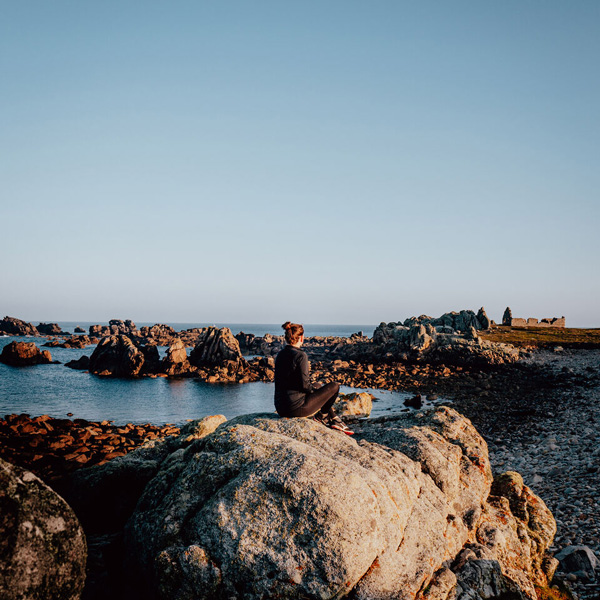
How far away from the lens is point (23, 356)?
80062mm

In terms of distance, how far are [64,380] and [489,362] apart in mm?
64361

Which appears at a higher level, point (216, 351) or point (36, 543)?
point (36, 543)

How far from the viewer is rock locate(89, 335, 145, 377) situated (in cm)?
7000

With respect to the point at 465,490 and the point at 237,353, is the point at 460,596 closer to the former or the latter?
the point at 465,490

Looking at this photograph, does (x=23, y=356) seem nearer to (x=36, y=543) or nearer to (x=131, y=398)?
(x=131, y=398)

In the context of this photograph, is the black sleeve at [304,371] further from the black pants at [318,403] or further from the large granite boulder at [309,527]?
the large granite boulder at [309,527]

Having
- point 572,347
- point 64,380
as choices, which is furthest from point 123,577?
point 572,347

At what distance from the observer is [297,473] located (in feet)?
23.8

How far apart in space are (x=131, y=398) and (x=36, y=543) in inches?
1974

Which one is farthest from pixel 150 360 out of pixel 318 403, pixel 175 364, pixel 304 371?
pixel 304 371

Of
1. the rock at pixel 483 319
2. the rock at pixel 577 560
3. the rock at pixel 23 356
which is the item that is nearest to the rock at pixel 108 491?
the rock at pixel 577 560

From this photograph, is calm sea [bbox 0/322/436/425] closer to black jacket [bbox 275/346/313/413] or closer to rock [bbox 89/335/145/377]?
→ rock [bbox 89/335/145/377]

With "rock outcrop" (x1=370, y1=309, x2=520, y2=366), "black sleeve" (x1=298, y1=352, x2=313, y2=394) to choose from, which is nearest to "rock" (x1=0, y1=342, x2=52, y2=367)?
"rock outcrop" (x1=370, y1=309, x2=520, y2=366)

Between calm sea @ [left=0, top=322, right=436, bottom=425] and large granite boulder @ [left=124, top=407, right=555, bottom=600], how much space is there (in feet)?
105
